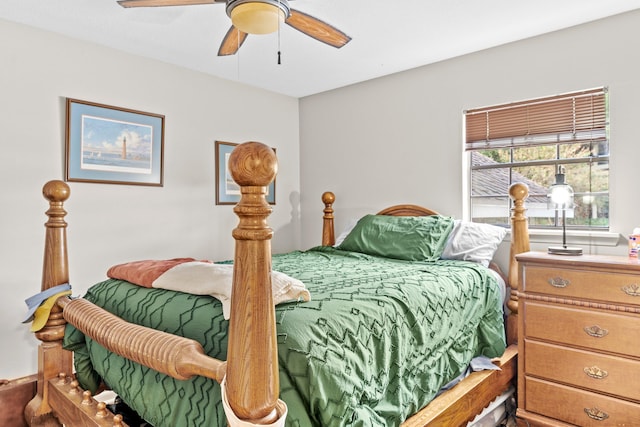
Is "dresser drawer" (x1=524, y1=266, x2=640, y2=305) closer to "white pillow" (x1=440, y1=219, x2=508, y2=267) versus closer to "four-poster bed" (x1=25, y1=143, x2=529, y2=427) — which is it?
"four-poster bed" (x1=25, y1=143, x2=529, y2=427)

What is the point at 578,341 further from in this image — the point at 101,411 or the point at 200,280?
the point at 101,411

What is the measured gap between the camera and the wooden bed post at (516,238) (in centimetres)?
→ 237

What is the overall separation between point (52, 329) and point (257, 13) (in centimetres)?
164

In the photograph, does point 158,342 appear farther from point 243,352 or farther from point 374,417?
point 374,417

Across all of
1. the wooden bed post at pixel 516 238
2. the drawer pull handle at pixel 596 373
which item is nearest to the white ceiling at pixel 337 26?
the wooden bed post at pixel 516 238

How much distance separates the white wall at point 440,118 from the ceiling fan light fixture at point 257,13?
1739mm

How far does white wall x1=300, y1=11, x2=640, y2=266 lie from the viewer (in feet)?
8.02

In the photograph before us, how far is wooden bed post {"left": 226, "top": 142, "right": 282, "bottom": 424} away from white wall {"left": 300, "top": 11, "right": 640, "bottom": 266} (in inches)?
98.1

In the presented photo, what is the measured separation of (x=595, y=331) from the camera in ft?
6.15

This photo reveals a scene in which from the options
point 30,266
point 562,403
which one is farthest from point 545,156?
point 30,266

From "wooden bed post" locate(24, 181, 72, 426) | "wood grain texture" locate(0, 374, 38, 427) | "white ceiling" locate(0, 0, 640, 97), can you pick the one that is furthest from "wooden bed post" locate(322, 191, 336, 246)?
"wood grain texture" locate(0, 374, 38, 427)

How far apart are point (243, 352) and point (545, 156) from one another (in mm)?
2742

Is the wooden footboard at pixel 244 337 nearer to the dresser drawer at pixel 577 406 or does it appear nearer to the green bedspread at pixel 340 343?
the green bedspread at pixel 340 343

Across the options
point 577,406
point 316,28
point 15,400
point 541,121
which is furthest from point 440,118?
point 15,400
